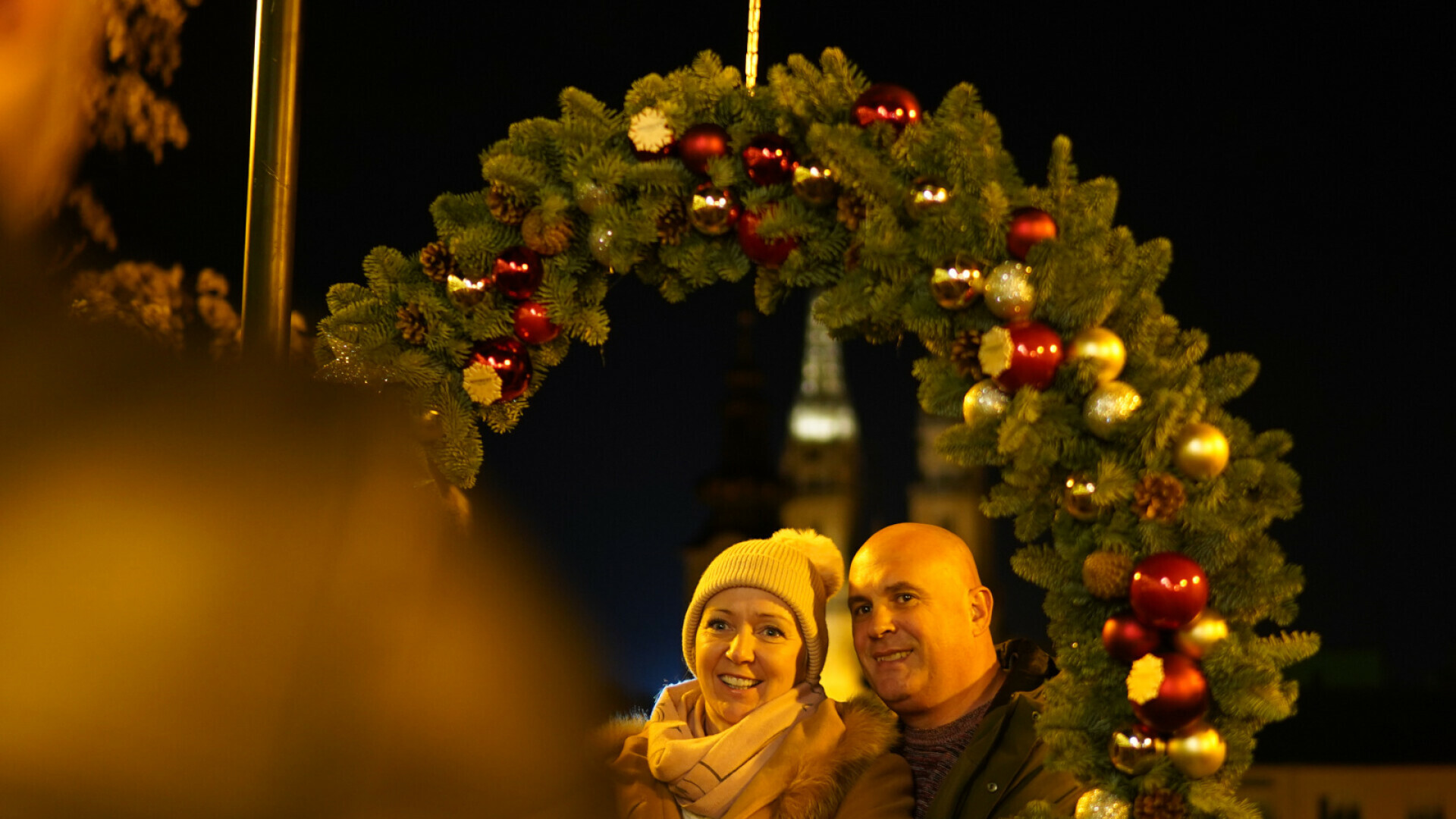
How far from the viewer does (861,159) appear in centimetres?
322

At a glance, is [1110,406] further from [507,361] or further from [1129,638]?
[507,361]

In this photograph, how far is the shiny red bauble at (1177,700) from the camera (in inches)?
112

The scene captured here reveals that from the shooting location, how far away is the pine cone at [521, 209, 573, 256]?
362 centimetres

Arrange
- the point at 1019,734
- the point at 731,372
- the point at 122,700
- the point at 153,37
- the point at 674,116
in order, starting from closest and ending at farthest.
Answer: the point at 122,700
the point at 674,116
the point at 1019,734
the point at 153,37
the point at 731,372

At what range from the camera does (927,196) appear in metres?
3.16

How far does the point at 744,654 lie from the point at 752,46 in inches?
56.8

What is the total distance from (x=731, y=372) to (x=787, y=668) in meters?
53.2

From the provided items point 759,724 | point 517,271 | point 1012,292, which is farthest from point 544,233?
point 759,724

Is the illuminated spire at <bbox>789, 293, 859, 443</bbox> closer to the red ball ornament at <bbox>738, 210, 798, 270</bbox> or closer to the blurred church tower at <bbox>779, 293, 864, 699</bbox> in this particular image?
the blurred church tower at <bbox>779, 293, 864, 699</bbox>

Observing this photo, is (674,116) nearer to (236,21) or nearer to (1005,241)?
(1005,241)

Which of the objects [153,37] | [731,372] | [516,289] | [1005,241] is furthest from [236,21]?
[731,372]

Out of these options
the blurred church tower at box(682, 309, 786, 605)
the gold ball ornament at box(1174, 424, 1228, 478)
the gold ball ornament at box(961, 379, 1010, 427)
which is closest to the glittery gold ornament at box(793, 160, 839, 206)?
the gold ball ornament at box(961, 379, 1010, 427)

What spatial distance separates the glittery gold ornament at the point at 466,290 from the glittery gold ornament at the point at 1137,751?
174 centimetres

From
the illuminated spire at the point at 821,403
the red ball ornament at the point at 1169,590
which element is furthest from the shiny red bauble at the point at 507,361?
the illuminated spire at the point at 821,403
